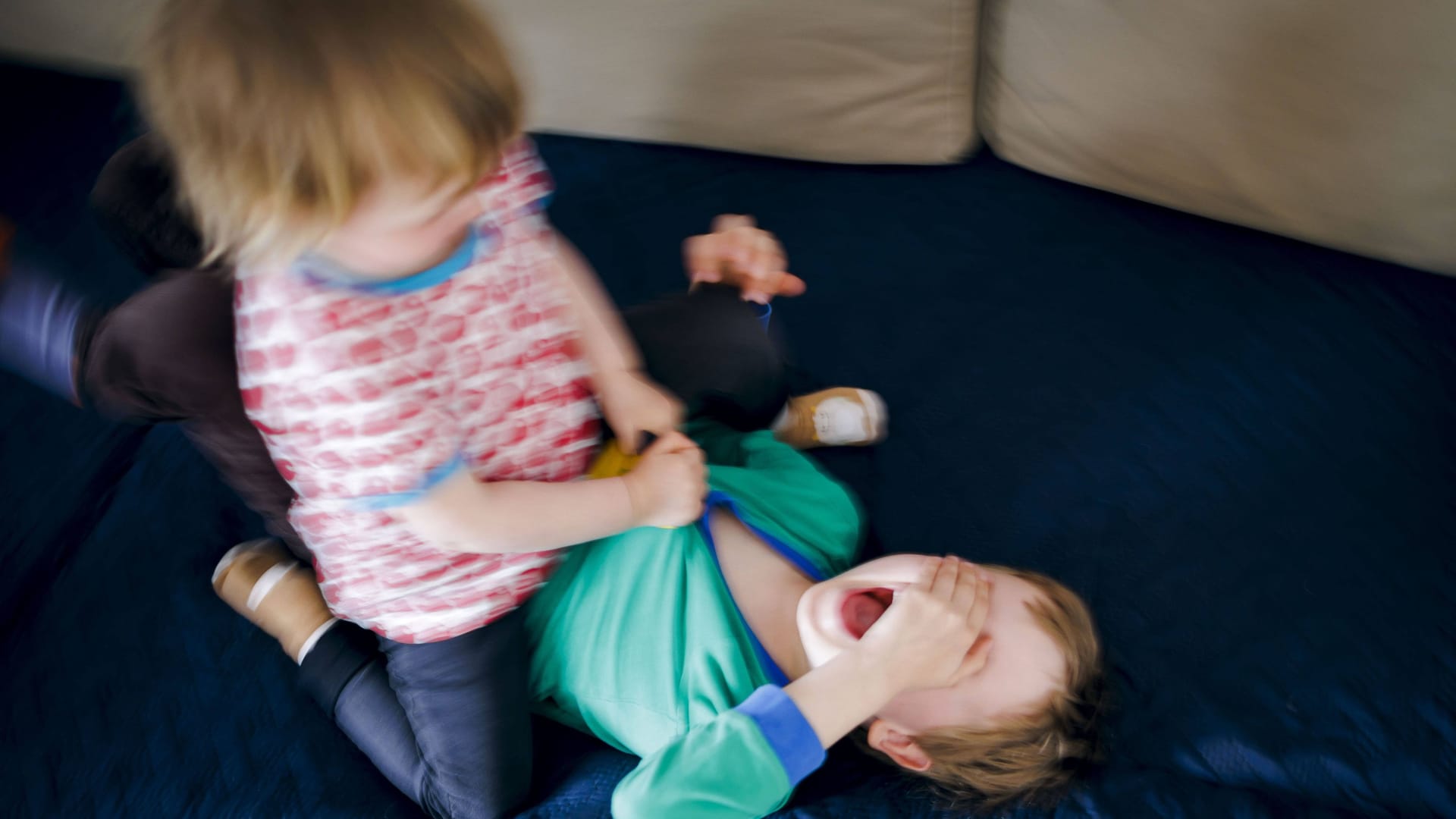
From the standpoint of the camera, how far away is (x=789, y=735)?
756 mm

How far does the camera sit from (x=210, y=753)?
0.90 meters

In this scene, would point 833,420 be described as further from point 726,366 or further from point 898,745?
point 898,745

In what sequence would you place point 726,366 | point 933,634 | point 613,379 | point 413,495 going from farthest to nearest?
point 726,366
point 613,379
point 933,634
point 413,495

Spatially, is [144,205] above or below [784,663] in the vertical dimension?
above

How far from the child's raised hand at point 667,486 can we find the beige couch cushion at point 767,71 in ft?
2.34

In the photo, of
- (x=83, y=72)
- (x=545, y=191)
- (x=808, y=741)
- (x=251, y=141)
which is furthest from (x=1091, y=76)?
(x=83, y=72)

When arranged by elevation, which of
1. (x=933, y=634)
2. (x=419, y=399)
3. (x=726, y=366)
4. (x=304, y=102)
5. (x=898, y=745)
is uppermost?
(x=304, y=102)

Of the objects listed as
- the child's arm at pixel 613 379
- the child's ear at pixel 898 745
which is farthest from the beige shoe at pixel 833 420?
the child's ear at pixel 898 745

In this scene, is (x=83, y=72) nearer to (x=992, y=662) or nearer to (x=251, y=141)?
(x=251, y=141)

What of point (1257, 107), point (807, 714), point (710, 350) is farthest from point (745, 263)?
point (1257, 107)

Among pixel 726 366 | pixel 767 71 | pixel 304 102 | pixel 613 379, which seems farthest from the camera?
pixel 767 71

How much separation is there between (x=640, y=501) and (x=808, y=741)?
0.24 m

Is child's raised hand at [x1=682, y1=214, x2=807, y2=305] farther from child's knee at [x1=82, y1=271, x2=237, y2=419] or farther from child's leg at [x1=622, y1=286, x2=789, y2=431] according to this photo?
child's knee at [x1=82, y1=271, x2=237, y2=419]

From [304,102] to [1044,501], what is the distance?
820 mm
